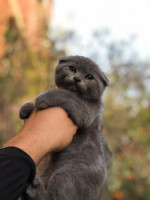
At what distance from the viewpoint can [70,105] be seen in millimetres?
2176

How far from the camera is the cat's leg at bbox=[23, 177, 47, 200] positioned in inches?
69.0

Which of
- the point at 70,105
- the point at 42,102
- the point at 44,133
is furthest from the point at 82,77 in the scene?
the point at 44,133

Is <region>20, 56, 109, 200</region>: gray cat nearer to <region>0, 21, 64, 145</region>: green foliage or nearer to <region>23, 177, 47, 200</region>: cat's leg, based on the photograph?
<region>23, 177, 47, 200</region>: cat's leg

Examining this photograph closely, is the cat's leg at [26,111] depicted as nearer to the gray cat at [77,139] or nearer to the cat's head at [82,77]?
the gray cat at [77,139]

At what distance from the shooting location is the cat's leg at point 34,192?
5.75 ft

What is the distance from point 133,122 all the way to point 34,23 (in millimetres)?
5657

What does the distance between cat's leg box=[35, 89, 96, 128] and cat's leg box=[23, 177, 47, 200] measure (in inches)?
20.6

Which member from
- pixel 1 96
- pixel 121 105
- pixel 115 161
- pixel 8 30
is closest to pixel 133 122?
pixel 121 105

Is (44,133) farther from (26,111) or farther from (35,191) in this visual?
(26,111)

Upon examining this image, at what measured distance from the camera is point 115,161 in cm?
568

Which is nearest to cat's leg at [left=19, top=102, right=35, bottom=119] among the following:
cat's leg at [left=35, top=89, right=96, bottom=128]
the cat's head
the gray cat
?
the gray cat

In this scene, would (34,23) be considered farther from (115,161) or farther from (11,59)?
(115,161)

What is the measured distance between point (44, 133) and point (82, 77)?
0.83 meters

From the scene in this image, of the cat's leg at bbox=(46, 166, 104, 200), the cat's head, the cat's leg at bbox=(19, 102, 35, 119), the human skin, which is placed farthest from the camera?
the cat's head
